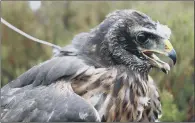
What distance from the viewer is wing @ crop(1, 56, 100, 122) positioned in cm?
207

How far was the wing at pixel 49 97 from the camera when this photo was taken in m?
2.07

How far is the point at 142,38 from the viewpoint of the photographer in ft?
7.25

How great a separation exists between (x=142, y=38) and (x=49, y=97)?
47cm

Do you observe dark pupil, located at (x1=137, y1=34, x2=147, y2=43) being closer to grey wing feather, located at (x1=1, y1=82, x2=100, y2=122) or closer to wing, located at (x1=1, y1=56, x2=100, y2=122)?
wing, located at (x1=1, y1=56, x2=100, y2=122)

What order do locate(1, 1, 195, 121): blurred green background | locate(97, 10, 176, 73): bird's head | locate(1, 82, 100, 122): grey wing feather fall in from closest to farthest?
locate(1, 82, 100, 122): grey wing feather
locate(97, 10, 176, 73): bird's head
locate(1, 1, 195, 121): blurred green background

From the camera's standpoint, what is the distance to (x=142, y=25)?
221 centimetres

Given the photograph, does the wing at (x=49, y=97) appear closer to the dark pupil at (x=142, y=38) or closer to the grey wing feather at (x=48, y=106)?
the grey wing feather at (x=48, y=106)

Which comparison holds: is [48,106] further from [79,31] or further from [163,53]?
[79,31]

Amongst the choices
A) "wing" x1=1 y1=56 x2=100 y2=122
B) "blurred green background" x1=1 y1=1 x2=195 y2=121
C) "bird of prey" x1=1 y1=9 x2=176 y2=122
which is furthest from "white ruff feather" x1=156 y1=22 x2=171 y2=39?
"blurred green background" x1=1 y1=1 x2=195 y2=121

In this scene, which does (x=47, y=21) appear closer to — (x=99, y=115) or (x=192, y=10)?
(x=192, y=10)

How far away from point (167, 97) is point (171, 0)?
2.44 ft

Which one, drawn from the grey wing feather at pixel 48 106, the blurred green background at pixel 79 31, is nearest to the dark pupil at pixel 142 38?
the grey wing feather at pixel 48 106

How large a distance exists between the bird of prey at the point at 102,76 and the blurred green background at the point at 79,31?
113 centimetres

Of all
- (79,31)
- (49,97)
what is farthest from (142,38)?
(79,31)
